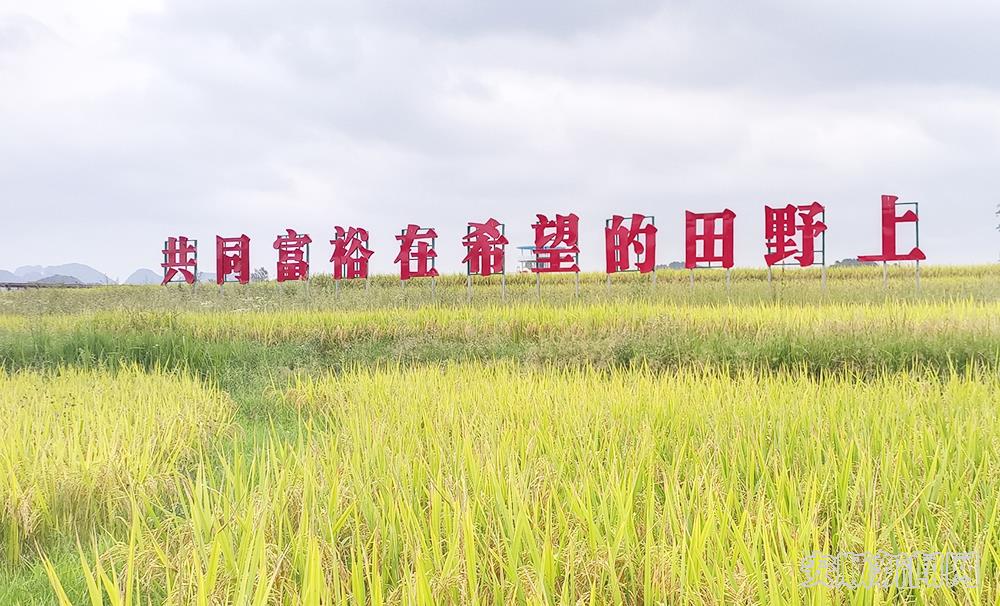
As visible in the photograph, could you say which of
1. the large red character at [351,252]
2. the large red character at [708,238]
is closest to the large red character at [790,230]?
the large red character at [708,238]

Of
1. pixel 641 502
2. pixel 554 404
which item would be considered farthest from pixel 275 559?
pixel 554 404

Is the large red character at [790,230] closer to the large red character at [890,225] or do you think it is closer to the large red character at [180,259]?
the large red character at [890,225]

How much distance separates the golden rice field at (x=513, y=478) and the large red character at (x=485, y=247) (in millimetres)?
6084

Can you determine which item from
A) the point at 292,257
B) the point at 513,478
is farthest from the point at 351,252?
the point at 513,478

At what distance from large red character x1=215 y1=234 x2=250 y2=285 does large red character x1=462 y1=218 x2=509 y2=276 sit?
5619mm

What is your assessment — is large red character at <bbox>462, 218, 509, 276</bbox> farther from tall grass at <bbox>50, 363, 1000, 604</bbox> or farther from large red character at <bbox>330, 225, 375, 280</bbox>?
tall grass at <bbox>50, 363, 1000, 604</bbox>

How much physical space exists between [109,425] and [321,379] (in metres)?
2.12

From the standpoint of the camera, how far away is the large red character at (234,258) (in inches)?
610

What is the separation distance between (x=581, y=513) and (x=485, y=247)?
11307 millimetres

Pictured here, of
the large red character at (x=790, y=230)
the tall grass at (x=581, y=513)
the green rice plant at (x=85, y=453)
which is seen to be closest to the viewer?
the tall grass at (x=581, y=513)

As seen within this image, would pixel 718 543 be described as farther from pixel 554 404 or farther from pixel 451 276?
pixel 451 276

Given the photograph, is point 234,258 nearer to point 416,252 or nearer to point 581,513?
point 416,252

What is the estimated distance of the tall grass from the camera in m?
1.71

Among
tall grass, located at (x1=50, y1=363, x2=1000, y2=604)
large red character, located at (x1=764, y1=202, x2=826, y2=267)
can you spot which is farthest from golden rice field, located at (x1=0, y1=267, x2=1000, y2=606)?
large red character, located at (x1=764, y1=202, x2=826, y2=267)
